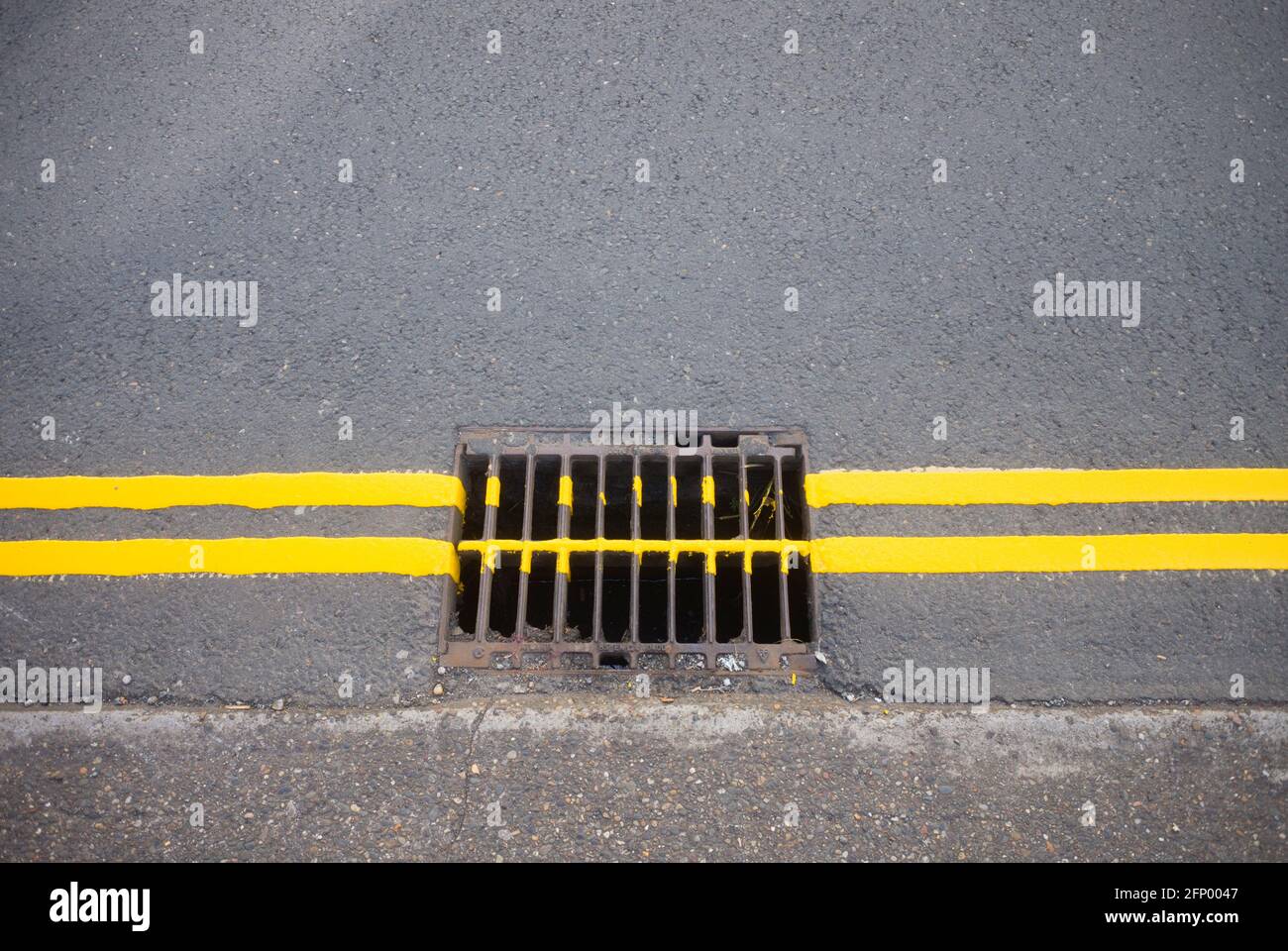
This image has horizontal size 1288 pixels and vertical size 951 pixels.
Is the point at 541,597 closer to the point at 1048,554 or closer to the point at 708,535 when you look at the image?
the point at 708,535

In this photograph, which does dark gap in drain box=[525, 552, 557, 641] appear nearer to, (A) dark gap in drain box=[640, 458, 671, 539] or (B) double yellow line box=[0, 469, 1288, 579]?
(A) dark gap in drain box=[640, 458, 671, 539]

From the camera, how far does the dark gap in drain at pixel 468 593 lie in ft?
10.2

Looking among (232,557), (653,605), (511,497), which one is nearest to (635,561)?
(511,497)

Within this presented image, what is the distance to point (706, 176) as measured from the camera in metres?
3.74

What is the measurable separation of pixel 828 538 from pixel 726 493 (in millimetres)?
549

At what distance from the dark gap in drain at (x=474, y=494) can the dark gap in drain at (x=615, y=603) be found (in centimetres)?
58

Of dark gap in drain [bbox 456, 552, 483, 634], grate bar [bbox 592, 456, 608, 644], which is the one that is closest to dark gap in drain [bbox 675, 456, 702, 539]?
grate bar [bbox 592, 456, 608, 644]

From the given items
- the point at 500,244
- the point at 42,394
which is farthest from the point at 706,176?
the point at 42,394

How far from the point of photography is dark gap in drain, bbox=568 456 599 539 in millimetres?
3260

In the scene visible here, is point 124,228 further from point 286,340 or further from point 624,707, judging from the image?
point 624,707

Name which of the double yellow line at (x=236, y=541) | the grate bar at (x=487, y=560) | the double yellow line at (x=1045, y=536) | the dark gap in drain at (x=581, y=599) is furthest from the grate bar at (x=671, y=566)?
the double yellow line at (x=236, y=541)

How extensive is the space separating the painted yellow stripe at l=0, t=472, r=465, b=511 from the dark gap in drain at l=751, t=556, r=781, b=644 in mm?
1268

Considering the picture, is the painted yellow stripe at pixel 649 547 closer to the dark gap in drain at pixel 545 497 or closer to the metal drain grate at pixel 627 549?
the metal drain grate at pixel 627 549
